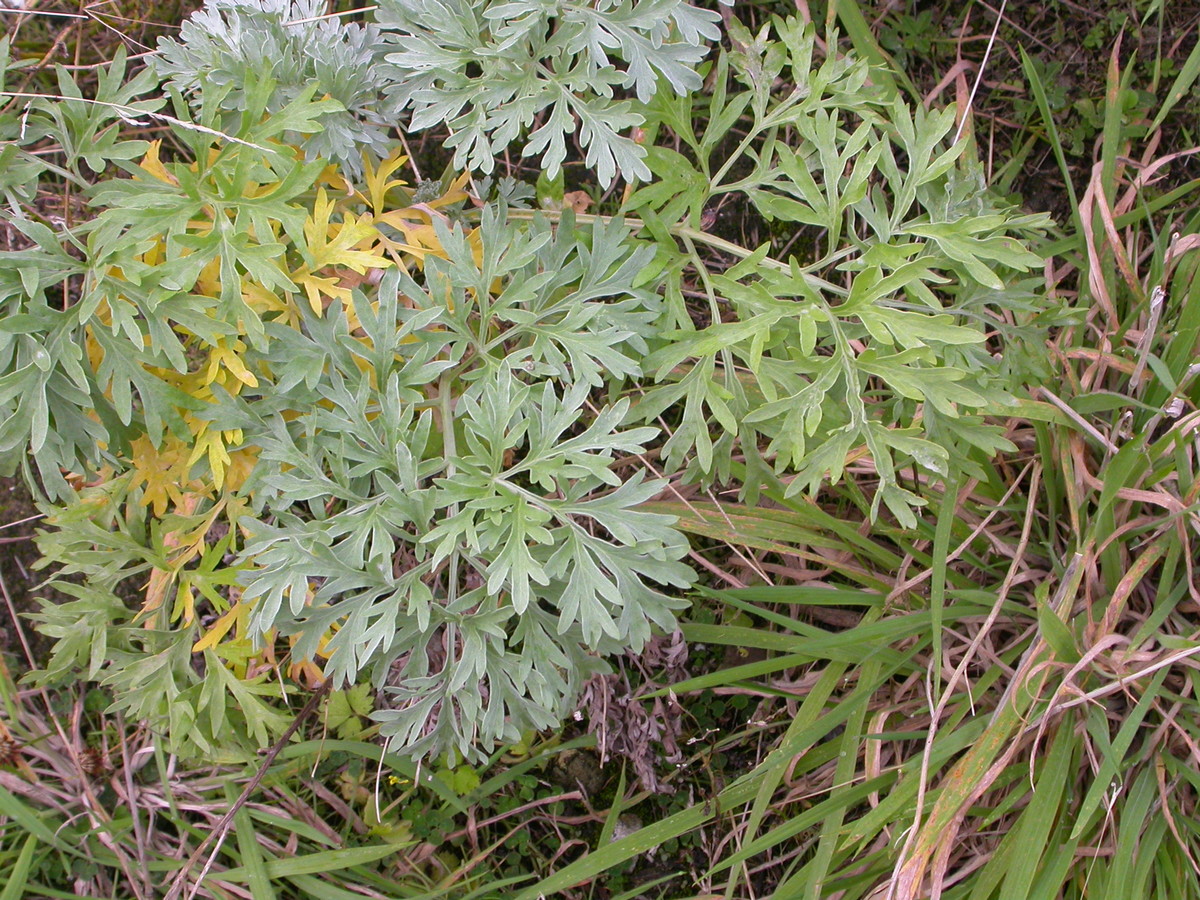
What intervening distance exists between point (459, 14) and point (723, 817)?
1.80 metres

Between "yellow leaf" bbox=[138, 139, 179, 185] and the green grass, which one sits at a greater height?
"yellow leaf" bbox=[138, 139, 179, 185]

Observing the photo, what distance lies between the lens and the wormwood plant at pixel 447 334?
1461mm

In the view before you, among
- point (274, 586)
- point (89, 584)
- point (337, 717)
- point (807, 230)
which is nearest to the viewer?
point (274, 586)

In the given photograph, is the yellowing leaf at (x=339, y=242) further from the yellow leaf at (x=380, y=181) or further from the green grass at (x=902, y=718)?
the green grass at (x=902, y=718)

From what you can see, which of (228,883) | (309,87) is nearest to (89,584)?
(228,883)

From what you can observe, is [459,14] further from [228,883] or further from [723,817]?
[228,883]

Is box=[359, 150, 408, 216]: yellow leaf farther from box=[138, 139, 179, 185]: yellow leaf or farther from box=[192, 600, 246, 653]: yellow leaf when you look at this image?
box=[192, 600, 246, 653]: yellow leaf

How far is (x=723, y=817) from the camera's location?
7.42 feet

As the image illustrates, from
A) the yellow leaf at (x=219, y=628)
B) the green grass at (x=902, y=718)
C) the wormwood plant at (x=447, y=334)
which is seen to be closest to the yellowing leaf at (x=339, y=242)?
the wormwood plant at (x=447, y=334)

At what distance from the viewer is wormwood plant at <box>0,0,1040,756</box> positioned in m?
1.46

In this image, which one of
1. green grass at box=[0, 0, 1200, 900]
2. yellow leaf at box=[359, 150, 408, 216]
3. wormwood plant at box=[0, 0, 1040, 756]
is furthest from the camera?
green grass at box=[0, 0, 1200, 900]

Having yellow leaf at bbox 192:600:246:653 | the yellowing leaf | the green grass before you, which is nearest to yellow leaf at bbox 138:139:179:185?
the yellowing leaf

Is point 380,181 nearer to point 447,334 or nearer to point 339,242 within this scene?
point 339,242

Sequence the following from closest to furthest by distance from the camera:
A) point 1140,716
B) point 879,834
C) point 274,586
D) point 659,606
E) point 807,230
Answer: point 274,586
point 659,606
point 1140,716
point 879,834
point 807,230
